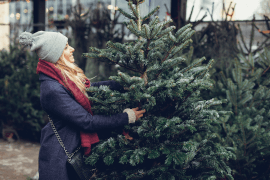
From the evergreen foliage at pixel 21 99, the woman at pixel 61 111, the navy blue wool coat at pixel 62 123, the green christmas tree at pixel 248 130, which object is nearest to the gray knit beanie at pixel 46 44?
the woman at pixel 61 111

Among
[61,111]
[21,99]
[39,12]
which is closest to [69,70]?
[61,111]

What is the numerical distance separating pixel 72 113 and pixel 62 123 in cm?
23

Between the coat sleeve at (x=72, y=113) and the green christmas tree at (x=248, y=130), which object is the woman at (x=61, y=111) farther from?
the green christmas tree at (x=248, y=130)

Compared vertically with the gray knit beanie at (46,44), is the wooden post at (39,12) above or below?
above

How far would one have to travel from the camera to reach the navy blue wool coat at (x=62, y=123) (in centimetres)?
177

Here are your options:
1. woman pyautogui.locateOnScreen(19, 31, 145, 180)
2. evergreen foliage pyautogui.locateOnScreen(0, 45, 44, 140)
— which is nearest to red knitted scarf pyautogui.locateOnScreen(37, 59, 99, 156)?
woman pyautogui.locateOnScreen(19, 31, 145, 180)

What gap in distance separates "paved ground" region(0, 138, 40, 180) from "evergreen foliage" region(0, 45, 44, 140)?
0.34 meters

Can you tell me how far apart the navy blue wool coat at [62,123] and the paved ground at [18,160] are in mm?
2101

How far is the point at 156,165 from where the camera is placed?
6.18 feet

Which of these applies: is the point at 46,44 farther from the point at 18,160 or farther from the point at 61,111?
the point at 18,160

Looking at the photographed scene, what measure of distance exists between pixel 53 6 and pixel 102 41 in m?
2.75

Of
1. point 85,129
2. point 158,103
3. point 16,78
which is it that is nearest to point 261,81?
point 158,103

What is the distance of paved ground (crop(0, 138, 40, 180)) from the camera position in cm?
375

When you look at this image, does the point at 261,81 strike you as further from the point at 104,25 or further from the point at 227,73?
the point at 104,25
